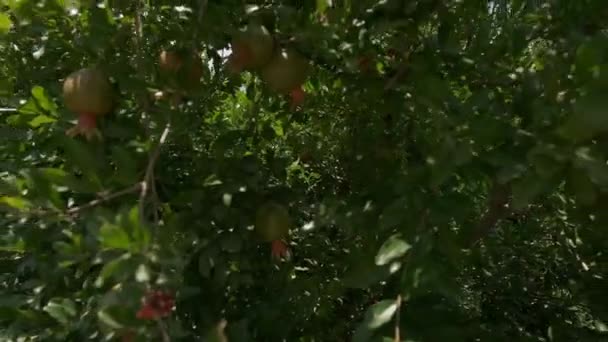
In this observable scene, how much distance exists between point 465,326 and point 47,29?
36.2 inches

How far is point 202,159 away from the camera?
1.27m

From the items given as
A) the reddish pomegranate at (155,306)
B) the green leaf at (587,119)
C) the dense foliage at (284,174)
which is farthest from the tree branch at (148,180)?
the green leaf at (587,119)

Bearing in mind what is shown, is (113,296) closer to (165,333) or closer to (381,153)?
(165,333)

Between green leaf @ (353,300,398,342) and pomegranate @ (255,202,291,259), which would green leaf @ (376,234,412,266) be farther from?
pomegranate @ (255,202,291,259)

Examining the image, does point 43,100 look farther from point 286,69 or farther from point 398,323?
point 398,323

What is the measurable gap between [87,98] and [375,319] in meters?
0.57

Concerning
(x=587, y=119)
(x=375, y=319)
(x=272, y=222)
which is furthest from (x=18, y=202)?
(x=587, y=119)

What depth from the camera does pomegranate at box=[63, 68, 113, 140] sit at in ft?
3.55

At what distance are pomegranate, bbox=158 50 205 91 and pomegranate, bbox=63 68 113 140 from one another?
10cm

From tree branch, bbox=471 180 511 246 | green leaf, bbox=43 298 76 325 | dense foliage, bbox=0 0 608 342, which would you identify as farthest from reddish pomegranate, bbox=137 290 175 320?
tree branch, bbox=471 180 511 246

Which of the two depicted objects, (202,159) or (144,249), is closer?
(144,249)

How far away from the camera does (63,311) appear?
991 millimetres

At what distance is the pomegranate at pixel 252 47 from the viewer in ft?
3.58

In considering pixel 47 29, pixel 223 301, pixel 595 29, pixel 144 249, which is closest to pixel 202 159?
pixel 223 301
